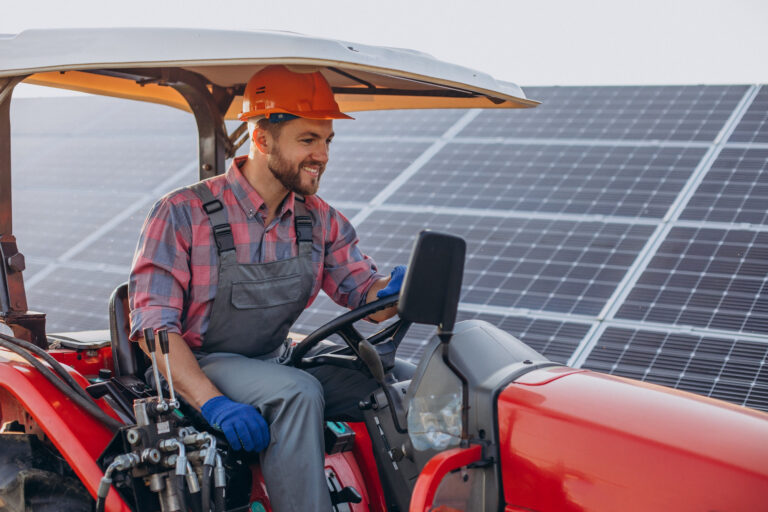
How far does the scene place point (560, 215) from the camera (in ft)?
37.8

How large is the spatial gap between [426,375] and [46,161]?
1580 cm

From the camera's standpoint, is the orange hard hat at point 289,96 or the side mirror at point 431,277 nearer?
Answer: the side mirror at point 431,277

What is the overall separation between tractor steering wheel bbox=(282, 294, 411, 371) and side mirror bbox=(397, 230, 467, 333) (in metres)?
0.61

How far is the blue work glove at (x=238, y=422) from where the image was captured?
10.3 ft

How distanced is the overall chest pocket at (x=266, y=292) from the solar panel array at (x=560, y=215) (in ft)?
16.1

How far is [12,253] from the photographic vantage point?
3.61 meters

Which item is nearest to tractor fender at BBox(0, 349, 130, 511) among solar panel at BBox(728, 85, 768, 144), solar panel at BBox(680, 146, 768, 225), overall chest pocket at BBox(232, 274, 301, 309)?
overall chest pocket at BBox(232, 274, 301, 309)

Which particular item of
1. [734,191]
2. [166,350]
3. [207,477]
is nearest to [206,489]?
[207,477]

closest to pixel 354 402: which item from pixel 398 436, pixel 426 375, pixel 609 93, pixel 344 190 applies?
pixel 398 436

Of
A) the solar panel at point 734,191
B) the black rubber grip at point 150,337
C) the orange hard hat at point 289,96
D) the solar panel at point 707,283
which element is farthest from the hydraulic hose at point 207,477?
the solar panel at point 734,191

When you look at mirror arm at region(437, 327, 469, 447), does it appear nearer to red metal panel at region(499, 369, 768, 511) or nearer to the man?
red metal panel at region(499, 369, 768, 511)

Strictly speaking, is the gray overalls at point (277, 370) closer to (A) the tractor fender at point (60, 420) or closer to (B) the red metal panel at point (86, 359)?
(A) the tractor fender at point (60, 420)

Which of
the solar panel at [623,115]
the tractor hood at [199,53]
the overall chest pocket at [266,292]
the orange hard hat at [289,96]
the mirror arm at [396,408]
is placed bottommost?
the solar panel at [623,115]

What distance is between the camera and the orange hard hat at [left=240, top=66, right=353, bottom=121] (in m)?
3.65
